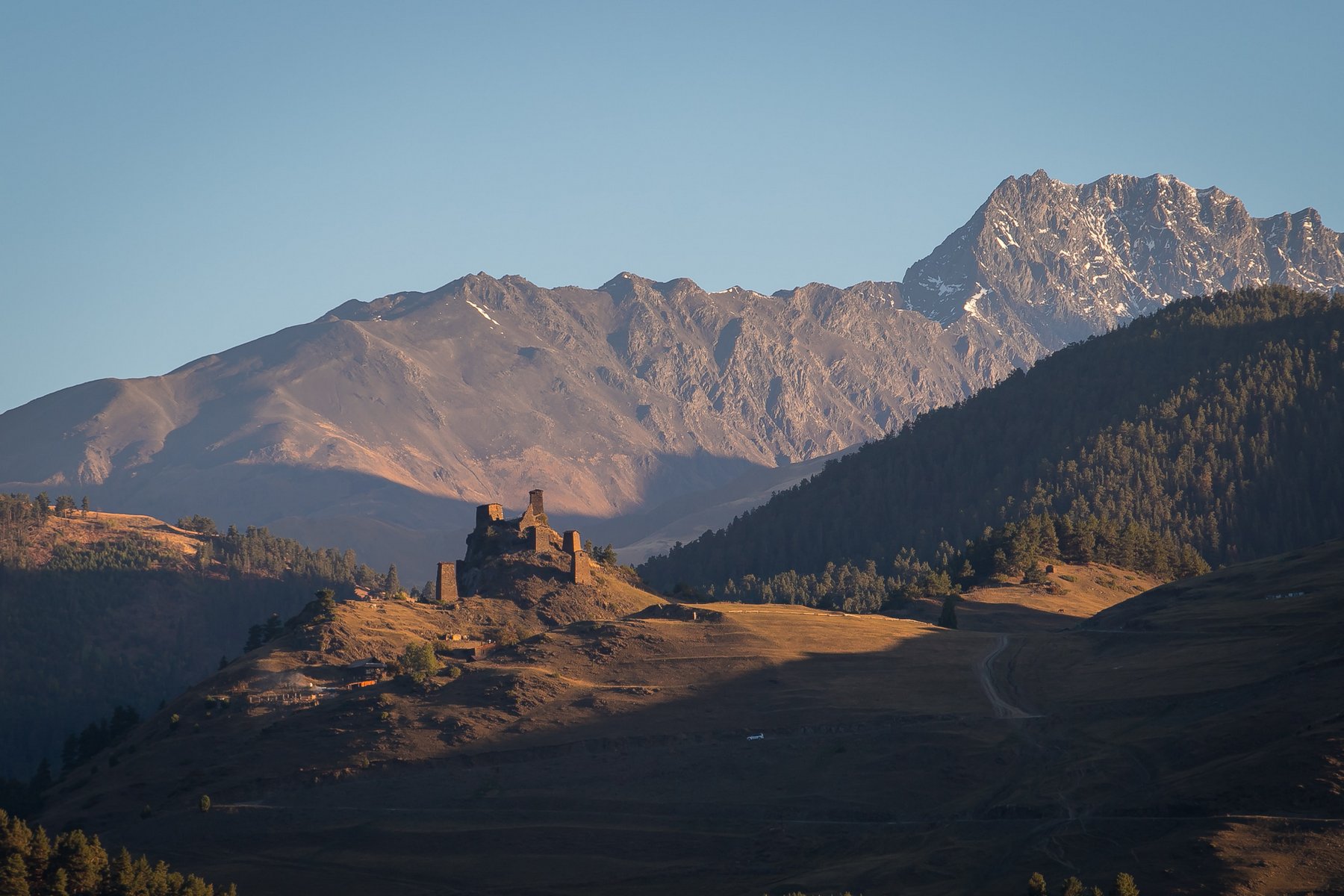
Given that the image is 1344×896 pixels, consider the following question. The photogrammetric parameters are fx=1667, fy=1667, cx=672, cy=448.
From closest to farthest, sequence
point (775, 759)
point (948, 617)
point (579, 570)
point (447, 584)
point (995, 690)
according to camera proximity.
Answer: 1. point (775, 759)
2. point (995, 690)
3. point (948, 617)
4. point (579, 570)
5. point (447, 584)

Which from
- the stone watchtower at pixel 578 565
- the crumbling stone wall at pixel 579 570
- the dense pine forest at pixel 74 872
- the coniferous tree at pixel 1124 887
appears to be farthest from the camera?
the stone watchtower at pixel 578 565

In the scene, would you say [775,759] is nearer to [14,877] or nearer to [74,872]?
[74,872]

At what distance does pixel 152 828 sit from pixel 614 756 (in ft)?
120

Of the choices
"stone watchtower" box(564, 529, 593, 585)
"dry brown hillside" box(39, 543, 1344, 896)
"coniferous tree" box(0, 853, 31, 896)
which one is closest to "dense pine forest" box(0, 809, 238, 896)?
"coniferous tree" box(0, 853, 31, 896)

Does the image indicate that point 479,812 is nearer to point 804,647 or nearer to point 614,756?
point 614,756

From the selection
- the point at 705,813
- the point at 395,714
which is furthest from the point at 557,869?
the point at 395,714

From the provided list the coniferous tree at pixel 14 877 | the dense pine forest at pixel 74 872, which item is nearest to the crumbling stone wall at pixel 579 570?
the dense pine forest at pixel 74 872

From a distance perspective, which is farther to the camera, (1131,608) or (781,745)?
(1131,608)

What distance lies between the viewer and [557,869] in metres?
115

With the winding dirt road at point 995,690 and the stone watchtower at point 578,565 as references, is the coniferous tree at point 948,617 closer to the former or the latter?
the winding dirt road at point 995,690

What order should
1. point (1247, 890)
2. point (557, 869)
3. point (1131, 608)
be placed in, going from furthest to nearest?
point (1131, 608)
point (557, 869)
point (1247, 890)

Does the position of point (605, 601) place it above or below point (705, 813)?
above

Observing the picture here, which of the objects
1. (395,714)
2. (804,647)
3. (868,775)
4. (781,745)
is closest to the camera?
(868,775)

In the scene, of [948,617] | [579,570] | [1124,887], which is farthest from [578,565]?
[1124,887]
